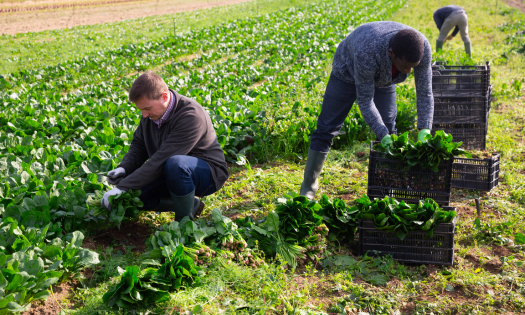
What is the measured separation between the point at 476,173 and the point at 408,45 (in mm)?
1859

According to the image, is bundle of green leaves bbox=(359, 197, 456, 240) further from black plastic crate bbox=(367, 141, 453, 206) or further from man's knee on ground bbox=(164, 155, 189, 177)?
man's knee on ground bbox=(164, 155, 189, 177)

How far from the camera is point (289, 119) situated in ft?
20.5

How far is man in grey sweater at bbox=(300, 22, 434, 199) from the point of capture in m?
3.25

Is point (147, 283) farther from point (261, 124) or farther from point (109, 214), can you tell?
point (261, 124)

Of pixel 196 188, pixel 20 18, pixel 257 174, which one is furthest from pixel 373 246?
pixel 20 18

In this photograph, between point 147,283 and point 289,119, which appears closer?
point 147,283

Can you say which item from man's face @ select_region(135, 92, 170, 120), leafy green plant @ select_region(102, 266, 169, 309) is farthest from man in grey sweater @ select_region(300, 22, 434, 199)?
leafy green plant @ select_region(102, 266, 169, 309)

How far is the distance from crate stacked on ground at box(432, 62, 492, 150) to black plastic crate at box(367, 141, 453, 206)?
233 centimetres

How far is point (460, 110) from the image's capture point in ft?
18.4

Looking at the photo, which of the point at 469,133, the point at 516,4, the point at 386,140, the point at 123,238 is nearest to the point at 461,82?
the point at 469,133

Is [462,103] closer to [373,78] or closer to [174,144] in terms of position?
[373,78]

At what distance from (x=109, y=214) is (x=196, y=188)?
749mm

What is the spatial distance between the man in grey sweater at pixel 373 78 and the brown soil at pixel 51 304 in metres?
2.39

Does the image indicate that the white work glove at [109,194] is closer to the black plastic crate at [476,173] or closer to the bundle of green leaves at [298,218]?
the bundle of green leaves at [298,218]
